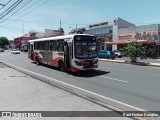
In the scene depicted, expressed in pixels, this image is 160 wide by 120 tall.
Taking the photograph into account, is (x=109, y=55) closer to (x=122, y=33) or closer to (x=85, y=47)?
(x=122, y=33)

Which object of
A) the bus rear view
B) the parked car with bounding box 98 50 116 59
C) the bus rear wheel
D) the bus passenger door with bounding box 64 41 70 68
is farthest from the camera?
the parked car with bounding box 98 50 116 59

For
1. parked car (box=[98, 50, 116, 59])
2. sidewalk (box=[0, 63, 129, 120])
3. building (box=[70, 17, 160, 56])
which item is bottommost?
sidewalk (box=[0, 63, 129, 120])

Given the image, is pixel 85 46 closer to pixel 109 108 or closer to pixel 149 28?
pixel 109 108

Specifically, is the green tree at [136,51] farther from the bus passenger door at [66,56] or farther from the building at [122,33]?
the building at [122,33]

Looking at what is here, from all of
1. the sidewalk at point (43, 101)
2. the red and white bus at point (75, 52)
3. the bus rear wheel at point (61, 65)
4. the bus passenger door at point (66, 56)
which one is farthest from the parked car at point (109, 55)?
the sidewalk at point (43, 101)

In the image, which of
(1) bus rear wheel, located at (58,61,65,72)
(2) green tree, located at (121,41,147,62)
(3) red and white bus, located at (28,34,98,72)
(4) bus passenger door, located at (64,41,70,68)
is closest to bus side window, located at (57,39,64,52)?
(3) red and white bus, located at (28,34,98,72)

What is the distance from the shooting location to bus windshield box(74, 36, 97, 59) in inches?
641

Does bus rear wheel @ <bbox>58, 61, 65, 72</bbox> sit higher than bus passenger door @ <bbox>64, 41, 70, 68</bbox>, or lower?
lower

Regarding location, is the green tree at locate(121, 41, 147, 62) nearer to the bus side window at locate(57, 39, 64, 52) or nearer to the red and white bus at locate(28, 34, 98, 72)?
the red and white bus at locate(28, 34, 98, 72)

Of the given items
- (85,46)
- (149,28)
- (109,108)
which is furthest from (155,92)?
(149,28)

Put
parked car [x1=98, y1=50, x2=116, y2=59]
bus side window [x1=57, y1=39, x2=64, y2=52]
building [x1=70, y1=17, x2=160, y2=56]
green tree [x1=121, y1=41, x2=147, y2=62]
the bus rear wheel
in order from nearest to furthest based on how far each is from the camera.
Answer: bus side window [x1=57, y1=39, x2=64, y2=52] → the bus rear wheel → green tree [x1=121, y1=41, x2=147, y2=62] → parked car [x1=98, y1=50, x2=116, y2=59] → building [x1=70, y1=17, x2=160, y2=56]

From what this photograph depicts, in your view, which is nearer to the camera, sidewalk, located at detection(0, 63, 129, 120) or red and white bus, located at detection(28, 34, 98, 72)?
sidewalk, located at detection(0, 63, 129, 120)

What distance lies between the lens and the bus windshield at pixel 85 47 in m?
16.3

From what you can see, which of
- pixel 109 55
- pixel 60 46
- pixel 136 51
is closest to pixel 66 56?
pixel 60 46
